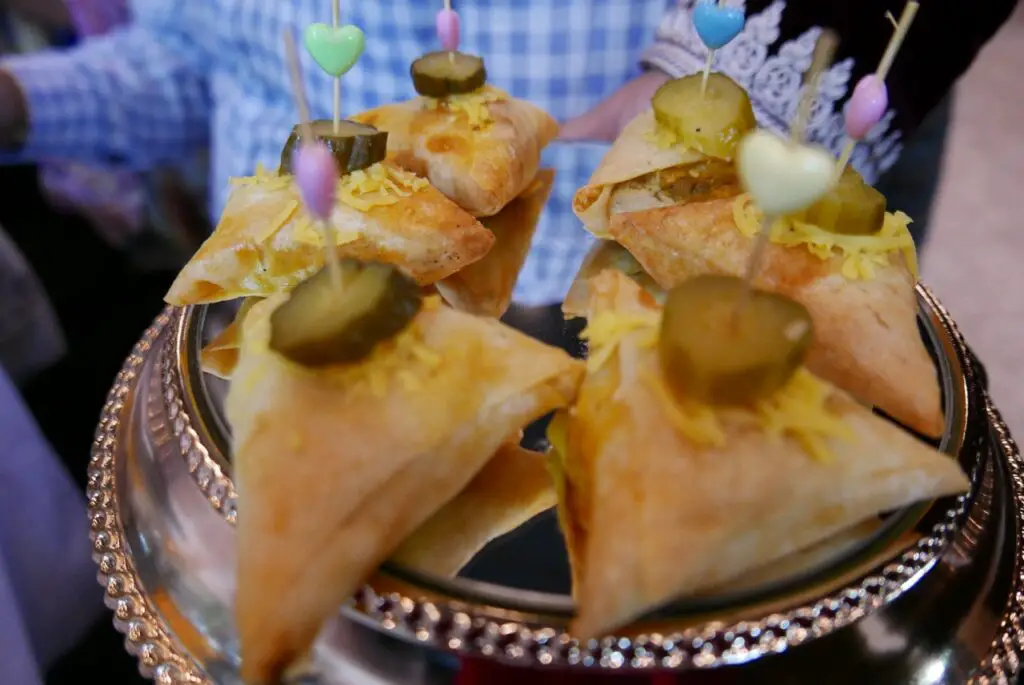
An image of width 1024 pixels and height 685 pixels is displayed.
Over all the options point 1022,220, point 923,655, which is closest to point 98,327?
point 923,655

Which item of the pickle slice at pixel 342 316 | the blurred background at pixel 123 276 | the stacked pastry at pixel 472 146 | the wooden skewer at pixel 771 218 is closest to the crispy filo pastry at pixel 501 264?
the stacked pastry at pixel 472 146

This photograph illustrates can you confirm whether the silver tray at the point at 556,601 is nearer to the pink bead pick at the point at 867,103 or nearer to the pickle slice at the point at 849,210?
the pickle slice at the point at 849,210

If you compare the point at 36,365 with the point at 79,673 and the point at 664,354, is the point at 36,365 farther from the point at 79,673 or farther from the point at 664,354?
the point at 664,354

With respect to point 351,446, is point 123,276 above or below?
below

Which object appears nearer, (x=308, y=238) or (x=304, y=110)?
(x=304, y=110)

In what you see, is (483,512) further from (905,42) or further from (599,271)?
(905,42)

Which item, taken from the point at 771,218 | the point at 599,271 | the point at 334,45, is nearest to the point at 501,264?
the point at 599,271
